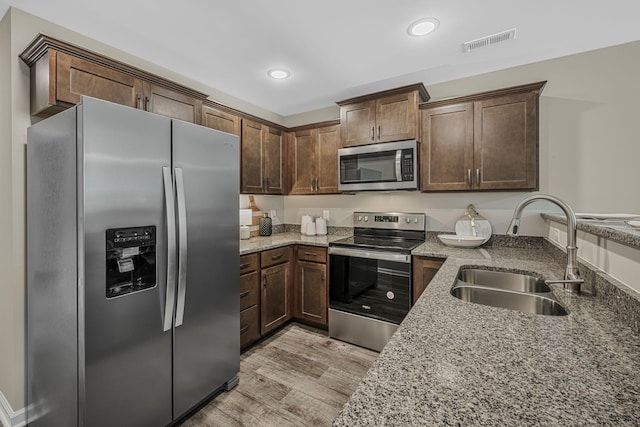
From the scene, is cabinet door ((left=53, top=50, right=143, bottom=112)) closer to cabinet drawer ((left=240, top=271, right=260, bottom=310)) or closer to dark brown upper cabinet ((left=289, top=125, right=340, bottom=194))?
cabinet drawer ((left=240, top=271, right=260, bottom=310))

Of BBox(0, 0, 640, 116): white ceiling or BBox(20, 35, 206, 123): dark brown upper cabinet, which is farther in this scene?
BBox(0, 0, 640, 116): white ceiling

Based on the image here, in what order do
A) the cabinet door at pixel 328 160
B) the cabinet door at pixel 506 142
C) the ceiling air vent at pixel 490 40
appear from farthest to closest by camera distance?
1. the cabinet door at pixel 328 160
2. the cabinet door at pixel 506 142
3. the ceiling air vent at pixel 490 40

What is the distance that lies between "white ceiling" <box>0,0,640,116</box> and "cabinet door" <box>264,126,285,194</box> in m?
0.66

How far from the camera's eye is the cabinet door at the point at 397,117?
2.64m

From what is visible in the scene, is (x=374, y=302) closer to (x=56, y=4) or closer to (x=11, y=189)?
(x=11, y=189)

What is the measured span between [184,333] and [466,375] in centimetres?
161

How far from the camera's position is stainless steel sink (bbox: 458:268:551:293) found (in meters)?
1.61

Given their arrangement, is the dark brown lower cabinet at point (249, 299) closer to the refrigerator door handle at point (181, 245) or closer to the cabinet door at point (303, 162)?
the refrigerator door handle at point (181, 245)

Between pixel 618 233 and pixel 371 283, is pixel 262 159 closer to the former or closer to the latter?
pixel 371 283

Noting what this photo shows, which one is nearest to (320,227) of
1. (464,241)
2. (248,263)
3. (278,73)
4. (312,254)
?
(312,254)

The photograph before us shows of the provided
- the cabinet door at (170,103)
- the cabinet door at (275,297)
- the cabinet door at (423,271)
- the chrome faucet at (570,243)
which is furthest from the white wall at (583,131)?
the cabinet door at (170,103)

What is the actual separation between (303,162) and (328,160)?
1.12ft

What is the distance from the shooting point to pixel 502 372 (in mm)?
676

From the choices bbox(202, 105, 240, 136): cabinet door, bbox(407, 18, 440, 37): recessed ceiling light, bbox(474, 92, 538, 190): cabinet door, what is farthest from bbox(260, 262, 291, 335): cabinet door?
bbox(407, 18, 440, 37): recessed ceiling light
